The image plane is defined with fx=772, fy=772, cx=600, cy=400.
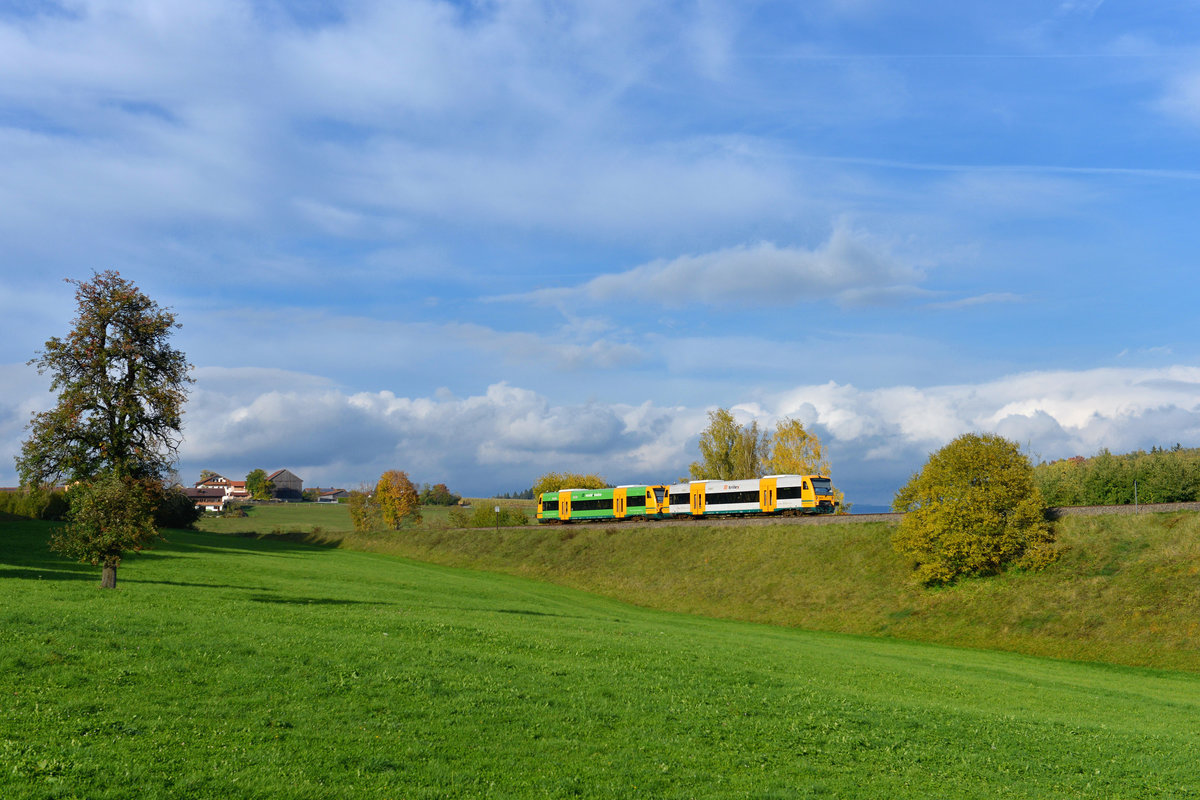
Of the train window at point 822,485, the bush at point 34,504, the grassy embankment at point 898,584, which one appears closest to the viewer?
the grassy embankment at point 898,584

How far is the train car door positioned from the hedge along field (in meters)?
44.9

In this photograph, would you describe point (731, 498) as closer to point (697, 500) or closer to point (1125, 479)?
point (697, 500)

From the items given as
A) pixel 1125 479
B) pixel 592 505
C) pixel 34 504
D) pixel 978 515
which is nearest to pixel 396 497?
pixel 592 505

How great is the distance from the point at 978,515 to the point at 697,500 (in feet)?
112

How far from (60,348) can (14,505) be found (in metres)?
62.8

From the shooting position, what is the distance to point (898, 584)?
54844 mm

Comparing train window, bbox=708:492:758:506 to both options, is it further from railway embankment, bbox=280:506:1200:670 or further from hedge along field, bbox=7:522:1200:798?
hedge along field, bbox=7:522:1200:798

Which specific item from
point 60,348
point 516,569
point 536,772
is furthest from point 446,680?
point 516,569

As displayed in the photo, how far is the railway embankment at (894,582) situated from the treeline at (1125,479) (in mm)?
12386

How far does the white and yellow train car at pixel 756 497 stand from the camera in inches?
2876

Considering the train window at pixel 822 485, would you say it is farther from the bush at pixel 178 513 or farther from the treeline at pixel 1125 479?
the bush at pixel 178 513

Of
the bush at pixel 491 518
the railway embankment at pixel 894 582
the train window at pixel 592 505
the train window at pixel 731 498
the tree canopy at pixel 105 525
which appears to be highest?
the tree canopy at pixel 105 525

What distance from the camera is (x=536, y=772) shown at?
1370cm

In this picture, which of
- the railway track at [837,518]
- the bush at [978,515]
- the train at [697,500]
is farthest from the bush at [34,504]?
the bush at [978,515]
